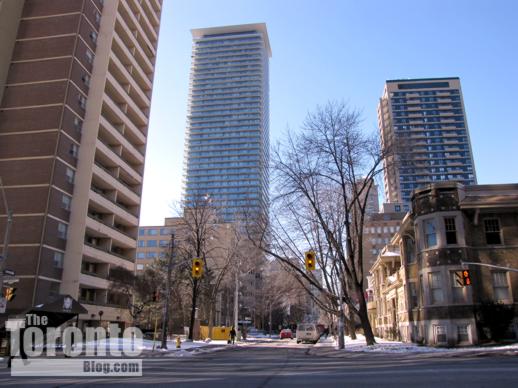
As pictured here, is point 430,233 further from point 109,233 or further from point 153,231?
point 153,231

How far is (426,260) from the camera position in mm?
29812

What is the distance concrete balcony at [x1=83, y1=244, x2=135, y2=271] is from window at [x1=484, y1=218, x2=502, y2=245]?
37449 mm

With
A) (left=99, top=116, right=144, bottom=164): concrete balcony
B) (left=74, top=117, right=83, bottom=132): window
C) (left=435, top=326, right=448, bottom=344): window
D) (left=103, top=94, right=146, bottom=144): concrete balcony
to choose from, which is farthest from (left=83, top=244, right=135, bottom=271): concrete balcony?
(left=435, top=326, right=448, bottom=344): window

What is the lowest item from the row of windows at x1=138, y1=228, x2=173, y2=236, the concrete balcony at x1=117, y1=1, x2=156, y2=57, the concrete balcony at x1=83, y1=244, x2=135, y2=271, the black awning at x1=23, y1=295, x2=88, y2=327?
the black awning at x1=23, y1=295, x2=88, y2=327

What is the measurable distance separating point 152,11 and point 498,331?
211 ft

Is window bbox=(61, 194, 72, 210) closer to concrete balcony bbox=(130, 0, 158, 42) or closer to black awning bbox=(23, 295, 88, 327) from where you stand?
black awning bbox=(23, 295, 88, 327)

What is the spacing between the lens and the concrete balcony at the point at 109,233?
164 feet

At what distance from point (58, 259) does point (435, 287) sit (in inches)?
1390

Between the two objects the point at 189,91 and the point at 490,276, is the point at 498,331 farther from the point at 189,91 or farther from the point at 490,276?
the point at 189,91

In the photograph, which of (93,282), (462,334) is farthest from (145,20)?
(462,334)

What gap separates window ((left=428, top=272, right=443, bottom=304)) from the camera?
2891cm

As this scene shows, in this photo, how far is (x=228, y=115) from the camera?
611 feet

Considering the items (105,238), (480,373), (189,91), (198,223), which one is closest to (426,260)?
(480,373)

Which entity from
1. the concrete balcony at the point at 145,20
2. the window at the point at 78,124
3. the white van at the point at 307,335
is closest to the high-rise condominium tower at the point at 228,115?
the concrete balcony at the point at 145,20
